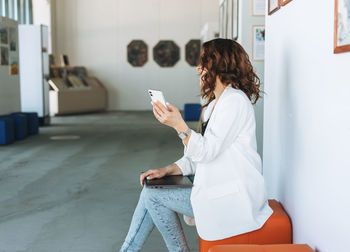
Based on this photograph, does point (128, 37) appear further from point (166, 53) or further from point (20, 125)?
point (20, 125)

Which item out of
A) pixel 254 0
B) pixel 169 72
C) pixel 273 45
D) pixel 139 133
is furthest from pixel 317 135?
pixel 169 72

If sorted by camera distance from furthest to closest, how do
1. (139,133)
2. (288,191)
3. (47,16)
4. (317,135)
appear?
(47,16) → (139,133) → (288,191) → (317,135)

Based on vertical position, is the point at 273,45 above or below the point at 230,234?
above

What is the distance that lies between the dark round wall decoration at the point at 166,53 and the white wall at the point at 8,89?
7595 mm

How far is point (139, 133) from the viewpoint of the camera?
10.6 metres

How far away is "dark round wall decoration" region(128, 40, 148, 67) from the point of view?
17672 millimetres

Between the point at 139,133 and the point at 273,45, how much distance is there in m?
7.59

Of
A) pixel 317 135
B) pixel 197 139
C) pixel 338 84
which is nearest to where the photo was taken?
pixel 338 84

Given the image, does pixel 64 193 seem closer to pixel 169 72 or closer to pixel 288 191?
pixel 288 191

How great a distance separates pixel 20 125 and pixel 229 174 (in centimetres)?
796

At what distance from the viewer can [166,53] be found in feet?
57.9

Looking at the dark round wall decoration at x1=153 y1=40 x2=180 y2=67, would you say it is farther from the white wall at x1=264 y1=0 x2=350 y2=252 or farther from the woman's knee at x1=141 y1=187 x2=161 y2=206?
the woman's knee at x1=141 y1=187 x2=161 y2=206

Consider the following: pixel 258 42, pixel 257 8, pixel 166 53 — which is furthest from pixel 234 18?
pixel 166 53

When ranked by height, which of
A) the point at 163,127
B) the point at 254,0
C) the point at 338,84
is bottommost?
the point at 163,127
